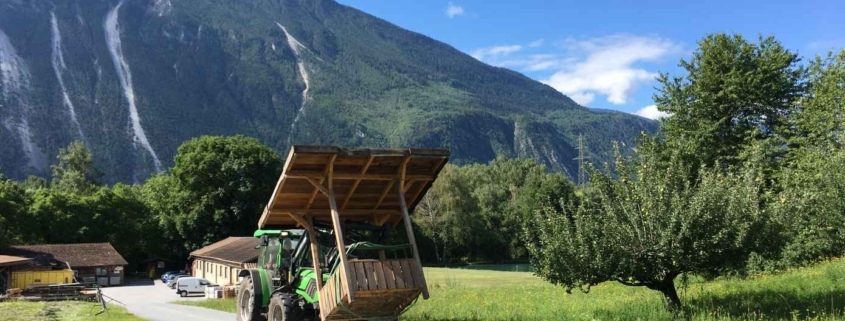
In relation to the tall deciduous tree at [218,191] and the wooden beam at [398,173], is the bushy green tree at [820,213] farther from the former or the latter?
the tall deciduous tree at [218,191]

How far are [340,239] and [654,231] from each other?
5917 millimetres

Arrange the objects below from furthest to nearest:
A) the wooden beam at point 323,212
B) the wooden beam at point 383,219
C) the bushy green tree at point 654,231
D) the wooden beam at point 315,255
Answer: the wooden beam at point 383,219 → the wooden beam at point 323,212 → the wooden beam at point 315,255 → the bushy green tree at point 654,231

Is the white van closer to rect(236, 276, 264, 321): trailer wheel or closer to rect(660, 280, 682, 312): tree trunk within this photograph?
rect(236, 276, 264, 321): trailer wheel

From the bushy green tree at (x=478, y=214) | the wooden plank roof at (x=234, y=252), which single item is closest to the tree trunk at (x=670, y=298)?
the wooden plank roof at (x=234, y=252)

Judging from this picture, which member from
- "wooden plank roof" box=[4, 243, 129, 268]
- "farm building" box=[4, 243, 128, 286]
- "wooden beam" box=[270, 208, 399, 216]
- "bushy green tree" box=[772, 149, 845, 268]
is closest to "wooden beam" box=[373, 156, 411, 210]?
"wooden beam" box=[270, 208, 399, 216]

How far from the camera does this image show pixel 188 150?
6788cm

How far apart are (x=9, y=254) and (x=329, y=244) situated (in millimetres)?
47106

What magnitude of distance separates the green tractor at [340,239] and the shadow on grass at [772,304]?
577cm

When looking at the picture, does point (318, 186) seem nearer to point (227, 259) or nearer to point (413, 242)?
point (413, 242)

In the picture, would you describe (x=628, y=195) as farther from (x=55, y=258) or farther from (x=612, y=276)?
(x=55, y=258)

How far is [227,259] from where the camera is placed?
46656mm

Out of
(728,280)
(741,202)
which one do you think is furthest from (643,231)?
(728,280)

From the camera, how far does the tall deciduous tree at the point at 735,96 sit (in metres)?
30.8

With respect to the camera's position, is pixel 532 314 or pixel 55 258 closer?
pixel 532 314
